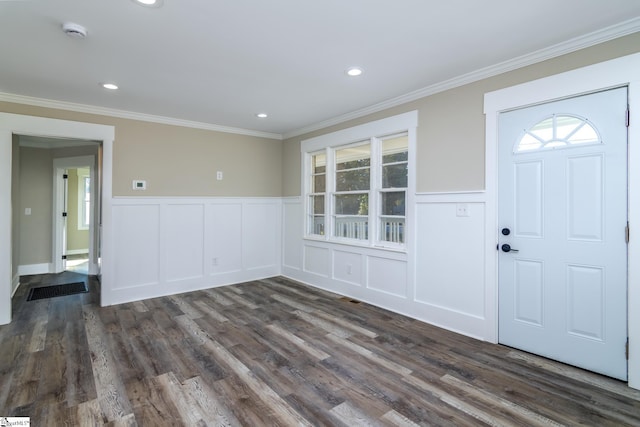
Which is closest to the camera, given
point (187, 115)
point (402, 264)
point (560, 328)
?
point (560, 328)

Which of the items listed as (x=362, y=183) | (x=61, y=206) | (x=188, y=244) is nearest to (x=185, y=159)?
(x=188, y=244)

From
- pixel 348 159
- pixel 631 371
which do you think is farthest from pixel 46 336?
pixel 631 371

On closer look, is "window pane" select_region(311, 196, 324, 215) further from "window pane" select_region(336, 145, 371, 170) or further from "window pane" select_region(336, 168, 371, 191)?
"window pane" select_region(336, 145, 371, 170)

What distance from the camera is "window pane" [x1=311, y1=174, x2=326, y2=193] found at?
5246 mm

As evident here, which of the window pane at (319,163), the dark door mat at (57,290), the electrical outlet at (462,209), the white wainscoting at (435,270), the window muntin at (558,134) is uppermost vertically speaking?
the window pane at (319,163)

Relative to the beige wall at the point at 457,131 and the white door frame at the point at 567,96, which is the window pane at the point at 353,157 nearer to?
the beige wall at the point at 457,131

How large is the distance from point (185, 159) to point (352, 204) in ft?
8.72

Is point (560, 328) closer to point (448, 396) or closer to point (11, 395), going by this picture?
point (448, 396)

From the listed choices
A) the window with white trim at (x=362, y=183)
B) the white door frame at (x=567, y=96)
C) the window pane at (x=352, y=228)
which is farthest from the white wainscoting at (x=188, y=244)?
the white door frame at (x=567, y=96)

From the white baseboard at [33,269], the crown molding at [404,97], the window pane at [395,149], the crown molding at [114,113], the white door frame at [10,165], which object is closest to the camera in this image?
the crown molding at [404,97]

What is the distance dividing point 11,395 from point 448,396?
307cm

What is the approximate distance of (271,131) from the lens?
18.5 ft

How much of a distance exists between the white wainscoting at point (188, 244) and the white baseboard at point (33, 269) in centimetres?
295

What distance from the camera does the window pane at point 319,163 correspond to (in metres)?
5.23
